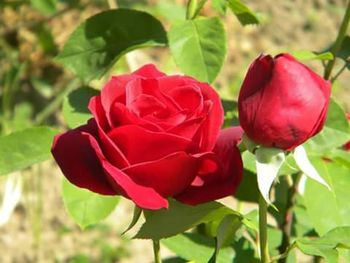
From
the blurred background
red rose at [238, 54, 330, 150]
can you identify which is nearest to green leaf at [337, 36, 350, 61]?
red rose at [238, 54, 330, 150]

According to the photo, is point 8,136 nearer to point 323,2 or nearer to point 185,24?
point 185,24

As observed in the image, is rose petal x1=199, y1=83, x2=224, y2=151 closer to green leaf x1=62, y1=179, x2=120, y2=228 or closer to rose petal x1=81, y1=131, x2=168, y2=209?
rose petal x1=81, y1=131, x2=168, y2=209

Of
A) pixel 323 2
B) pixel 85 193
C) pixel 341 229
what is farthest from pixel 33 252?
pixel 341 229

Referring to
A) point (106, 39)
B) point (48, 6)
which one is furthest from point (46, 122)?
point (106, 39)

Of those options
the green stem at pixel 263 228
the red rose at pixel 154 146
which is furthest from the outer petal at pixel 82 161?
the green stem at pixel 263 228

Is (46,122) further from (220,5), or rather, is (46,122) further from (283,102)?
(283,102)

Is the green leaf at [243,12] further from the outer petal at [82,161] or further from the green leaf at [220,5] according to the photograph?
the outer petal at [82,161]
